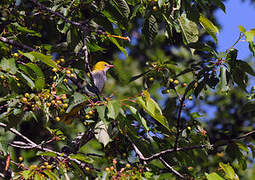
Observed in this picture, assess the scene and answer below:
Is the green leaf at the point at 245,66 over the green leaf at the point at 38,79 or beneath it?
over

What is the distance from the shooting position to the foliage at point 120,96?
240 centimetres

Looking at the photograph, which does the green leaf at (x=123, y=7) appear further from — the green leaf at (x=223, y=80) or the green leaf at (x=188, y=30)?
the green leaf at (x=223, y=80)

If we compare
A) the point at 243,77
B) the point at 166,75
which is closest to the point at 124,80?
the point at 166,75

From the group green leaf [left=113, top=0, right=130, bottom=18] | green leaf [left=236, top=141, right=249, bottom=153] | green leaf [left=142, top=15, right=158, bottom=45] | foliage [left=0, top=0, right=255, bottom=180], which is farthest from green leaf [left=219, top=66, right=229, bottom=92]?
green leaf [left=113, top=0, right=130, bottom=18]

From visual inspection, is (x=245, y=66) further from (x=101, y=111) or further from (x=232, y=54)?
(x=101, y=111)

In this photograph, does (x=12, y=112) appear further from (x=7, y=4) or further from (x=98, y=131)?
(x=7, y=4)

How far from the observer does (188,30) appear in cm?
272

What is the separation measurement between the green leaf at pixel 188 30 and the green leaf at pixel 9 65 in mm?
1285

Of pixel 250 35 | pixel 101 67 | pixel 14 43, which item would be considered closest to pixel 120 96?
pixel 250 35

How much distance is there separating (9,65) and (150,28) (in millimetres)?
1097

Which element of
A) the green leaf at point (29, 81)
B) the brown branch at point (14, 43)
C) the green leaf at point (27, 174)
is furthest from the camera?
the brown branch at point (14, 43)

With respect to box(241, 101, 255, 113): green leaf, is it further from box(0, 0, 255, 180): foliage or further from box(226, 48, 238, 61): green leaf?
box(226, 48, 238, 61): green leaf

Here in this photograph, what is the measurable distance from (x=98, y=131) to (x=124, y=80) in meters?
0.60

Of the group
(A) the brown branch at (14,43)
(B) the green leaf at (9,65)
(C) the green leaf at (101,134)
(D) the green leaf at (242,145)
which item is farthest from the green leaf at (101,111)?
(A) the brown branch at (14,43)
